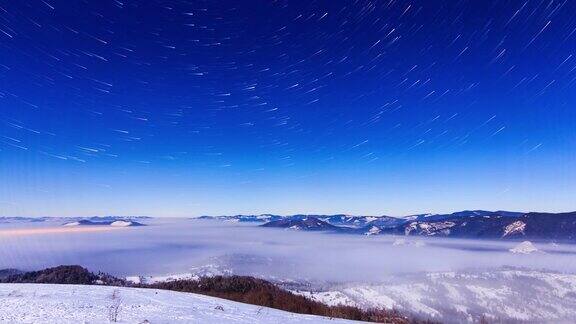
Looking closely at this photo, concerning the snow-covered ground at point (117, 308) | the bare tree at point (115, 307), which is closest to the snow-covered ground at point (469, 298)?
the snow-covered ground at point (117, 308)

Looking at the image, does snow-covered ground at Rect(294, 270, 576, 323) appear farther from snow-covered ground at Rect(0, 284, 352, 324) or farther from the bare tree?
the bare tree

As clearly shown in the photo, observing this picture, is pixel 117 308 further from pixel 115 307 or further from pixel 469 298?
pixel 469 298

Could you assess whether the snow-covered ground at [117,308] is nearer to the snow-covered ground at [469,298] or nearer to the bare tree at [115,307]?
the bare tree at [115,307]

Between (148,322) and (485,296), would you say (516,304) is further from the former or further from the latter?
(148,322)

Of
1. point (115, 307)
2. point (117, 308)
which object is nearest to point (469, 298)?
point (115, 307)

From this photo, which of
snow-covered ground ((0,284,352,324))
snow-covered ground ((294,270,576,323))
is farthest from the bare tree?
snow-covered ground ((294,270,576,323))
